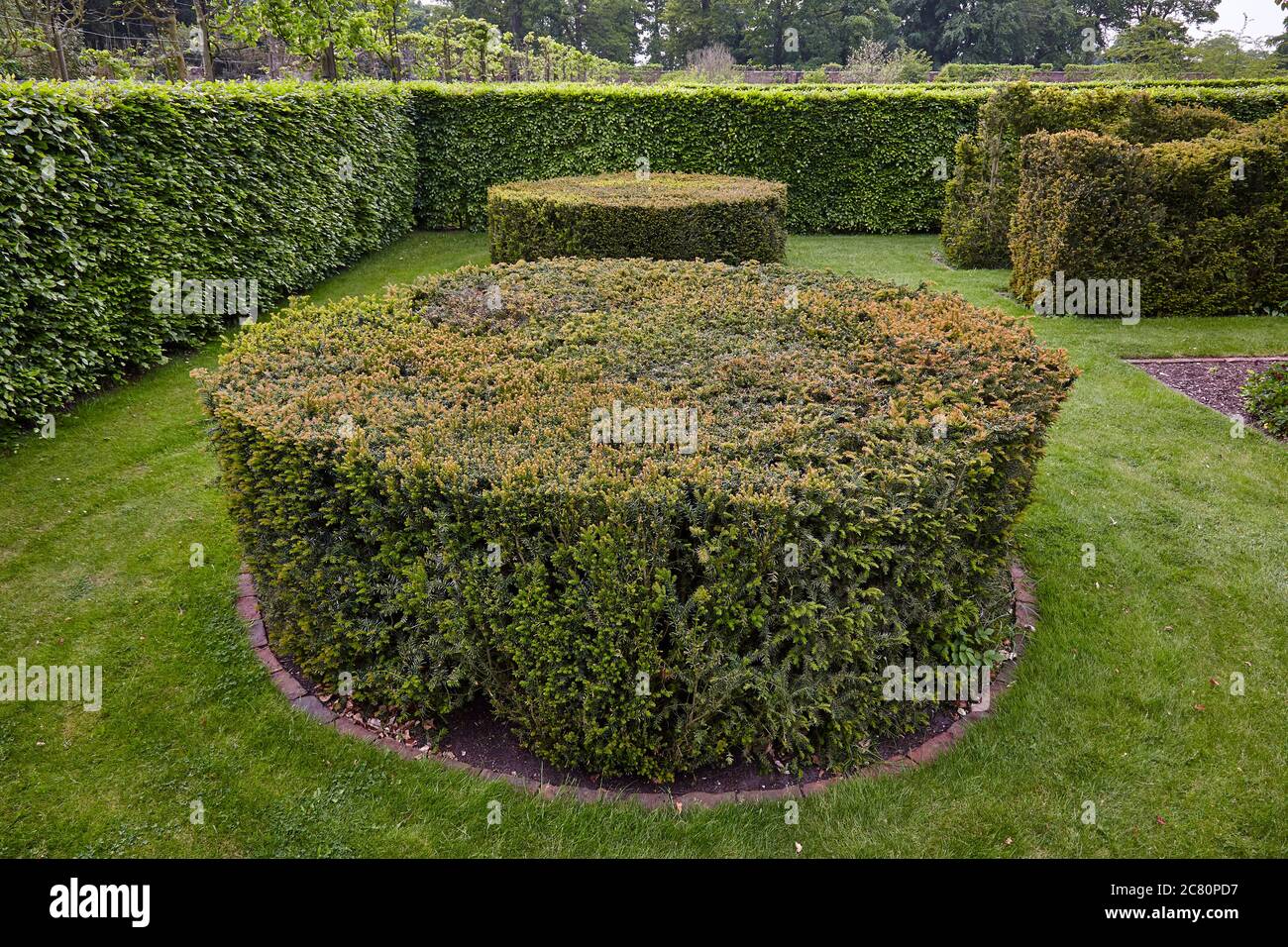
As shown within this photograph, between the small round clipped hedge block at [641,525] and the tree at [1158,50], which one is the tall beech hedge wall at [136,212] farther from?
the tree at [1158,50]

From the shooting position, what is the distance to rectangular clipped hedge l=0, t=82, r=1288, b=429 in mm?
6160

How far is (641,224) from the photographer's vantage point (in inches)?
385

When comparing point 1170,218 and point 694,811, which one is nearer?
point 694,811

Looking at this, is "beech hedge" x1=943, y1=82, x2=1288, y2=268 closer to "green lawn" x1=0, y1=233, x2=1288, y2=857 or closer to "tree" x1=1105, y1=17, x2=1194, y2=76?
"green lawn" x1=0, y1=233, x2=1288, y2=857

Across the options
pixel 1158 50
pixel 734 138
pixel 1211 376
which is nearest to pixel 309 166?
pixel 734 138

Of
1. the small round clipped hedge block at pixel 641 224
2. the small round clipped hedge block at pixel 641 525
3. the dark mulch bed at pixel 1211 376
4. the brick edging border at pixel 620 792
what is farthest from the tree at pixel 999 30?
the brick edging border at pixel 620 792

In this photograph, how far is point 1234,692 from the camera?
A: 3674 millimetres

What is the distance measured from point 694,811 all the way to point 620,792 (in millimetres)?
306

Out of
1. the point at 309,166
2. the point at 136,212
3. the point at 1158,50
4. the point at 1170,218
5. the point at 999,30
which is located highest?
the point at 999,30

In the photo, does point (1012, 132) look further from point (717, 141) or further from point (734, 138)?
point (717, 141)

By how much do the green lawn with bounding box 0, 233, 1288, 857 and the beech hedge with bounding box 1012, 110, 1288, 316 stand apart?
14.0 ft

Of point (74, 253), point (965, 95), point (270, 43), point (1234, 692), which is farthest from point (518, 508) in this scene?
point (270, 43)

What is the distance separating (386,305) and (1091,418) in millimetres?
5810
